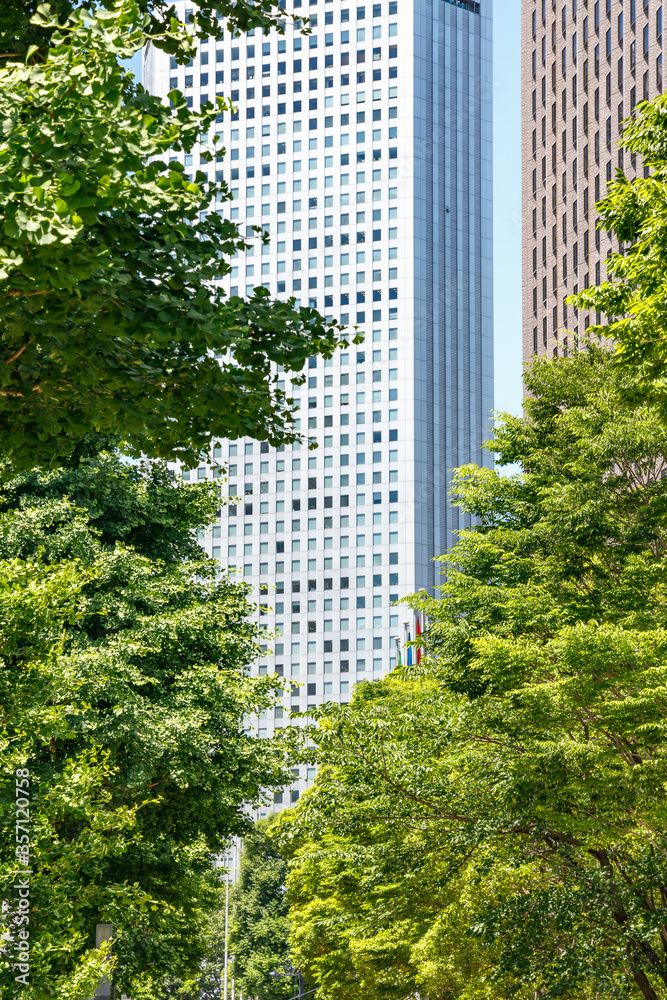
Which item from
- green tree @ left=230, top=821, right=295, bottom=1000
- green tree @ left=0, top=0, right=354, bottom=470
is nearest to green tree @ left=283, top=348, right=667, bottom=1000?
green tree @ left=0, top=0, right=354, bottom=470

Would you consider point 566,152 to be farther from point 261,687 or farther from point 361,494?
point 261,687

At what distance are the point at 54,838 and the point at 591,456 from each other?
10814 mm

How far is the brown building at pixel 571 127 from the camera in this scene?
72188 millimetres

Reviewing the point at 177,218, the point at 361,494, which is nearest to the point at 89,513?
the point at 177,218

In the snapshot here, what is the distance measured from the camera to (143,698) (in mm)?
23188

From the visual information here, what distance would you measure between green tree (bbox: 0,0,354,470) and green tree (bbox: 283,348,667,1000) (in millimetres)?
6982

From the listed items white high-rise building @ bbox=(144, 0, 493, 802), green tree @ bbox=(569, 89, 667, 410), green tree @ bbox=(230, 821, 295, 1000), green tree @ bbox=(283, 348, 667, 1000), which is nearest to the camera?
green tree @ bbox=(569, 89, 667, 410)

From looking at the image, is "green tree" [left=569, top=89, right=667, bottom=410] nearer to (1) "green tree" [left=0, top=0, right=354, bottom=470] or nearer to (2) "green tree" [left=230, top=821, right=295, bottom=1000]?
(1) "green tree" [left=0, top=0, right=354, bottom=470]

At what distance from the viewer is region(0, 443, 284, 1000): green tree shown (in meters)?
20.1

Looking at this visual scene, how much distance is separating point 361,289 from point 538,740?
119 metres

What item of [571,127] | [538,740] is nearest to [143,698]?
[538,740]

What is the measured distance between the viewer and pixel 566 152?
8312 centimetres

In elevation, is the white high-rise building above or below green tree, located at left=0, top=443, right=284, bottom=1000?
above

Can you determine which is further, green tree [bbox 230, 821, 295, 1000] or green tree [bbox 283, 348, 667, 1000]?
green tree [bbox 230, 821, 295, 1000]
